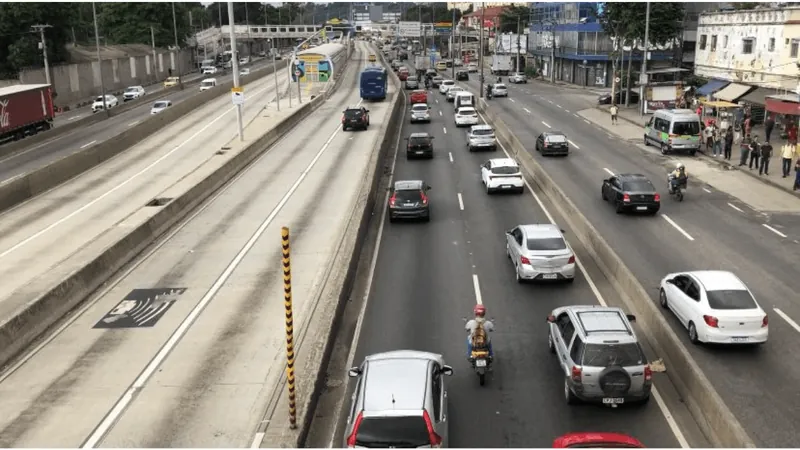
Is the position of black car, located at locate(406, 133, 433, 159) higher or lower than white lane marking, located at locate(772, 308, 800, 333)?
higher

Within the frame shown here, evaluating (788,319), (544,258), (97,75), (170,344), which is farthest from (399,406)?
(97,75)

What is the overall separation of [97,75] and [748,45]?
8077 centimetres

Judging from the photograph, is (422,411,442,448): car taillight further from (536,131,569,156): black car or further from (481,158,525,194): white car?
(536,131,569,156): black car

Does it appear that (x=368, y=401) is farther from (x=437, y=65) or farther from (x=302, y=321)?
(x=437, y=65)

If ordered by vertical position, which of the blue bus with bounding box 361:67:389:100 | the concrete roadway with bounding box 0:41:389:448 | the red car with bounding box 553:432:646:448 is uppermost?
the blue bus with bounding box 361:67:389:100

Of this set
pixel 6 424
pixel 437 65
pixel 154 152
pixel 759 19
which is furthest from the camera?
pixel 437 65

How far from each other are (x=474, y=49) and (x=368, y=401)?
7352 inches

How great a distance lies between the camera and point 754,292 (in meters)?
21.8

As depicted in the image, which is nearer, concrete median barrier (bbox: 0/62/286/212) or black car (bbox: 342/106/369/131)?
concrete median barrier (bbox: 0/62/286/212)

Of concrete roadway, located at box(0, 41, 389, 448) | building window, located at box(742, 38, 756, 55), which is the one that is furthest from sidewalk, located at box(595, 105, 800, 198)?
concrete roadway, located at box(0, 41, 389, 448)

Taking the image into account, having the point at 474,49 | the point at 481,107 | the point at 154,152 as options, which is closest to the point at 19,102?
the point at 154,152

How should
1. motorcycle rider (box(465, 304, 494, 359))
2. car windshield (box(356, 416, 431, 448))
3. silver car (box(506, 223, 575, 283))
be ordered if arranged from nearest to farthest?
car windshield (box(356, 416, 431, 448))
motorcycle rider (box(465, 304, 494, 359))
silver car (box(506, 223, 575, 283))

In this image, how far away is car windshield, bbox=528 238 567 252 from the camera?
22703 millimetres

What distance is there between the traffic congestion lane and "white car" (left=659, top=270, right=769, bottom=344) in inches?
121
